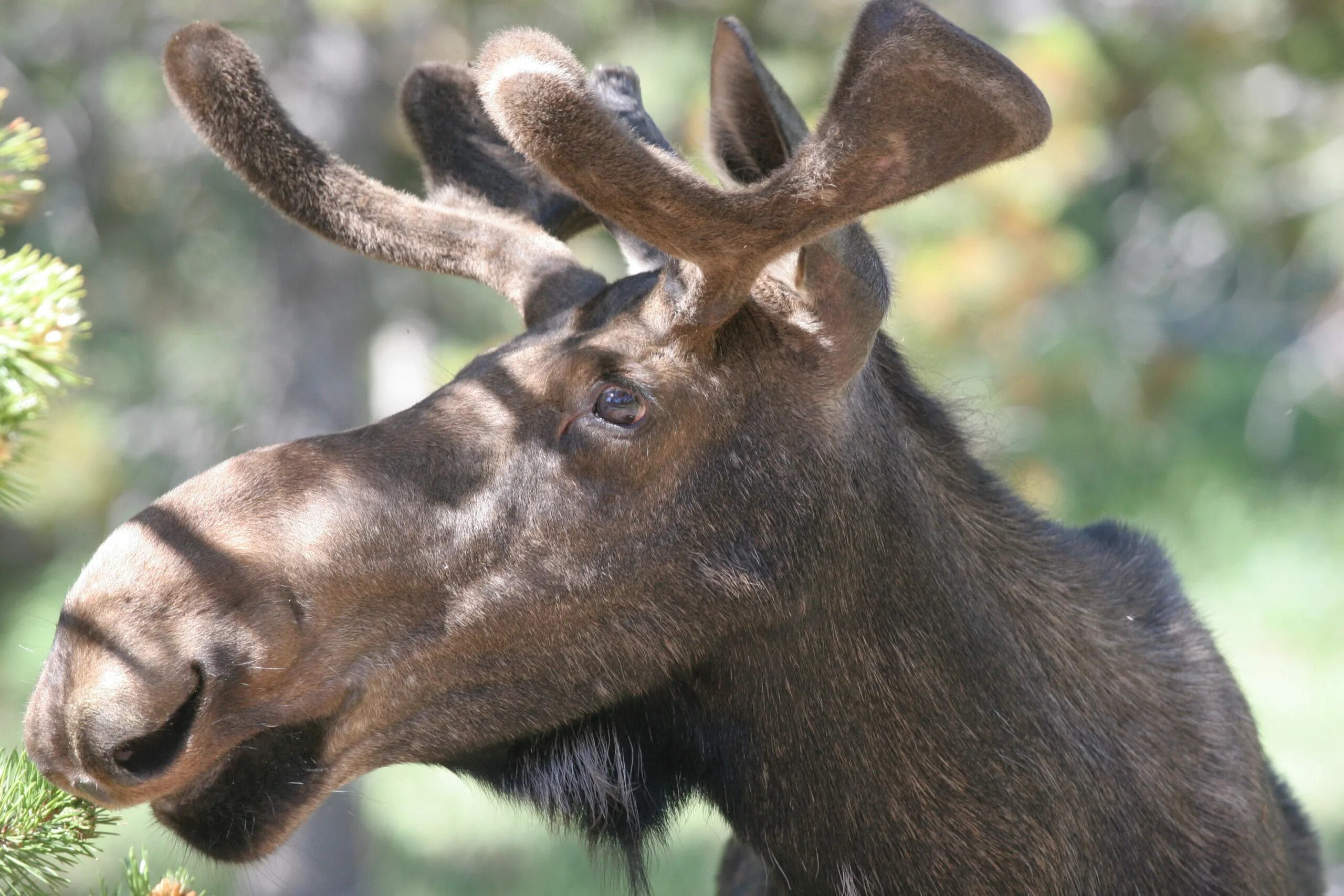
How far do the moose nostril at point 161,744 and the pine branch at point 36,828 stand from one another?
0.26ft

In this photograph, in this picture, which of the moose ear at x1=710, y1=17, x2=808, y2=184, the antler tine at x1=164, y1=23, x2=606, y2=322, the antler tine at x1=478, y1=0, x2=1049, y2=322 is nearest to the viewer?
the antler tine at x1=478, y1=0, x2=1049, y2=322

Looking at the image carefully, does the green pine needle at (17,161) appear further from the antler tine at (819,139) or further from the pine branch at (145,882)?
the pine branch at (145,882)

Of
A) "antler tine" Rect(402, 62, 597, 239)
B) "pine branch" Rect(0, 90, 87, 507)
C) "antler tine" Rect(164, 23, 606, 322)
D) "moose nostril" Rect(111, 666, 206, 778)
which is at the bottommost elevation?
"moose nostril" Rect(111, 666, 206, 778)

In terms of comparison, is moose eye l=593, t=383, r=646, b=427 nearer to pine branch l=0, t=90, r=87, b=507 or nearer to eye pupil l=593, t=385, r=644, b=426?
eye pupil l=593, t=385, r=644, b=426

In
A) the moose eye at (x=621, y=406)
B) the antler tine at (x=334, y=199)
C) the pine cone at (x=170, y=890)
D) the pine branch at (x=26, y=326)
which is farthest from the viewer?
the antler tine at (x=334, y=199)

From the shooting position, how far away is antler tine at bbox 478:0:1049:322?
187 cm

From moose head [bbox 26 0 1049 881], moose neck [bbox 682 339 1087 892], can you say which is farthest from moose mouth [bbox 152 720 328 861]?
moose neck [bbox 682 339 1087 892]

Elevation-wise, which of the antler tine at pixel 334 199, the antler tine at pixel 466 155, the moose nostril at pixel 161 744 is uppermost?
the antler tine at pixel 466 155

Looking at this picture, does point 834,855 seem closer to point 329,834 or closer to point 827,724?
point 827,724

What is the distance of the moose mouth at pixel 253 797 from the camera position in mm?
2055

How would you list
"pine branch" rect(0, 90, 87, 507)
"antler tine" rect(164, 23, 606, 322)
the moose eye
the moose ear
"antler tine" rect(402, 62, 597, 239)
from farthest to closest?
1. "antler tine" rect(402, 62, 597, 239)
2. "antler tine" rect(164, 23, 606, 322)
3. the moose ear
4. the moose eye
5. "pine branch" rect(0, 90, 87, 507)

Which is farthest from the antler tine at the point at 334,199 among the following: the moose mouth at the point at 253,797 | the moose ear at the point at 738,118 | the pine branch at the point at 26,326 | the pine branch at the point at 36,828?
the pine branch at the point at 36,828

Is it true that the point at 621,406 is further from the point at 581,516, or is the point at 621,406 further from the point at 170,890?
the point at 170,890

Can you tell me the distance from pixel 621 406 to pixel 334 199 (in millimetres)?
848
